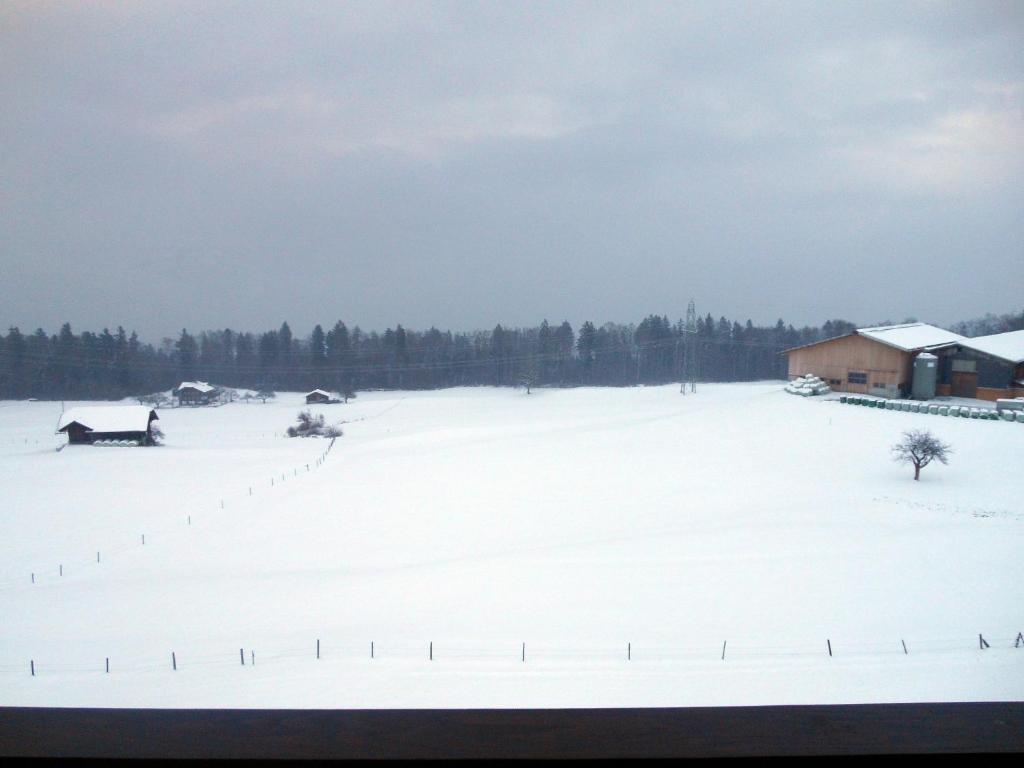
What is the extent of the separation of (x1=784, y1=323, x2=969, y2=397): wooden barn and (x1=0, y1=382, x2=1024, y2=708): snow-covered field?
3556 millimetres

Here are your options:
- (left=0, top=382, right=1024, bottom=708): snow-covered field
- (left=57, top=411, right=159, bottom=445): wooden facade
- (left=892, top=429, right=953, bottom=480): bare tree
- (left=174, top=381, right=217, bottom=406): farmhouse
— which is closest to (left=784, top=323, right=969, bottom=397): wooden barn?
(left=0, top=382, right=1024, bottom=708): snow-covered field

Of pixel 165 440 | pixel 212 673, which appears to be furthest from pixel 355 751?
pixel 165 440

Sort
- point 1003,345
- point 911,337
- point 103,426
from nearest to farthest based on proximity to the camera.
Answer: point 1003,345 < point 911,337 < point 103,426

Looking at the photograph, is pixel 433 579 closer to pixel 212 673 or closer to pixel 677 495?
pixel 212 673

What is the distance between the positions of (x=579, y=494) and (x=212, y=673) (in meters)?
9.96

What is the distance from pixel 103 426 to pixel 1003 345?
110ft

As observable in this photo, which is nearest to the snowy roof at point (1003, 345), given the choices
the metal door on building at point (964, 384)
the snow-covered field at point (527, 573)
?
the metal door on building at point (964, 384)

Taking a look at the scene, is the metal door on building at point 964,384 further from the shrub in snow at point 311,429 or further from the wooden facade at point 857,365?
the shrub in snow at point 311,429

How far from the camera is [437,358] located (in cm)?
4462

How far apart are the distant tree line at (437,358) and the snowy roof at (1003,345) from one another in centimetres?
550

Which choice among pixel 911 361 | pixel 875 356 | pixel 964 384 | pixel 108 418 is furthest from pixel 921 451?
pixel 108 418

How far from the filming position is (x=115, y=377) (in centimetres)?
3098

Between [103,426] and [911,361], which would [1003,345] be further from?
[103,426]

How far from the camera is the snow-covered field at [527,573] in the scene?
5.31m
